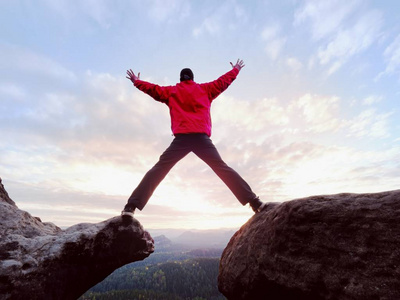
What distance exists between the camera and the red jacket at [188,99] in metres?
6.07

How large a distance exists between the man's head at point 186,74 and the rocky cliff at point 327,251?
472 cm

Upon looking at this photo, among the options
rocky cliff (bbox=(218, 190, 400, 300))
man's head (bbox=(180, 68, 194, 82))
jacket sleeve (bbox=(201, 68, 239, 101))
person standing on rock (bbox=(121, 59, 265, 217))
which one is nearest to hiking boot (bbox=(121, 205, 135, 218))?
person standing on rock (bbox=(121, 59, 265, 217))

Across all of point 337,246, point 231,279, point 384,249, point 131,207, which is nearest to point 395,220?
point 384,249

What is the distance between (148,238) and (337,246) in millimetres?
5534

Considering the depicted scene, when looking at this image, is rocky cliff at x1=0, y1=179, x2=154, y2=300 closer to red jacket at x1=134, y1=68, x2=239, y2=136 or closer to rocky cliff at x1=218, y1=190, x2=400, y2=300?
red jacket at x1=134, y1=68, x2=239, y2=136

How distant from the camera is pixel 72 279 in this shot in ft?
17.8

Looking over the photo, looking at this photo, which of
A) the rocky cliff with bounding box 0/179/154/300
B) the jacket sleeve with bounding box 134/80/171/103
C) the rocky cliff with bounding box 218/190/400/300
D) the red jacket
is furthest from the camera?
the jacket sleeve with bounding box 134/80/171/103

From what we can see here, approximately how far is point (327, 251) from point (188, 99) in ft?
16.0

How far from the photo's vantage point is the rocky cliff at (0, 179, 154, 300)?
4602 mm

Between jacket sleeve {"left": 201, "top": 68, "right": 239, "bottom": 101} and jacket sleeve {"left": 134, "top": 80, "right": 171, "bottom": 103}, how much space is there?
3.95ft

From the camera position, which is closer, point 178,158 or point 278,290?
point 278,290

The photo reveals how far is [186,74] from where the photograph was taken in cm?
690

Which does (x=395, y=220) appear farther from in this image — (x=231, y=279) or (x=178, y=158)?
(x=178, y=158)

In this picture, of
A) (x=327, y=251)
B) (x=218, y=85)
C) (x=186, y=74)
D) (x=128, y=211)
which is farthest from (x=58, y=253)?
(x=218, y=85)
